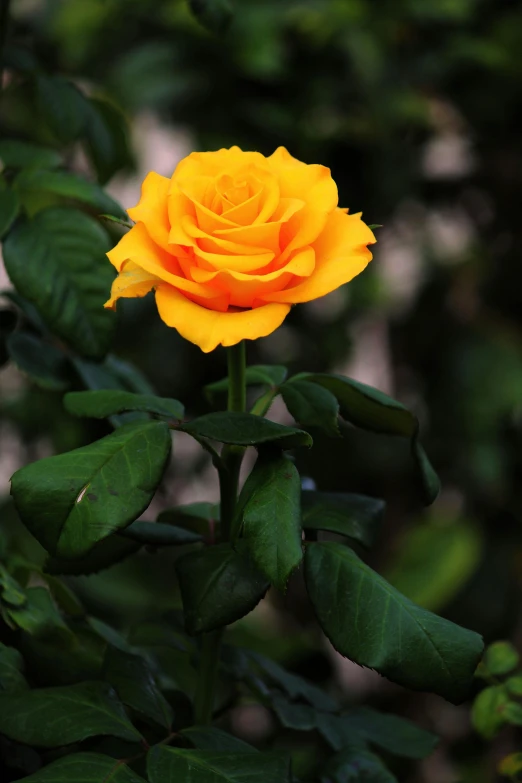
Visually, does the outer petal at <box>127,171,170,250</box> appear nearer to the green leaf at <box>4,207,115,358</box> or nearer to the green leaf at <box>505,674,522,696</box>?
the green leaf at <box>4,207,115,358</box>

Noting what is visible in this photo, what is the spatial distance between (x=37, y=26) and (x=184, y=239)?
55.3 inches

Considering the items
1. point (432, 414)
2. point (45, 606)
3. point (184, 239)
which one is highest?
point (184, 239)

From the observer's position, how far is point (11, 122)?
1.64 metres

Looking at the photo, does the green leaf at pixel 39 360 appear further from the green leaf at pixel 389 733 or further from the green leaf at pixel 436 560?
the green leaf at pixel 436 560

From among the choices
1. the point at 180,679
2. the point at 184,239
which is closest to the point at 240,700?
the point at 180,679

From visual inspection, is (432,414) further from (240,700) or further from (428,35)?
(240,700)

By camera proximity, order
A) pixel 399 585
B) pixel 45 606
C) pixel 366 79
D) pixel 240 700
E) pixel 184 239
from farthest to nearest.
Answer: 1. pixel 399 585
2. pixel 366 79
3. pixel 240 700
4. pixel 45 606
5. pixel 184 239

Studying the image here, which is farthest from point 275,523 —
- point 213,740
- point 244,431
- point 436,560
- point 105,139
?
point 436,560

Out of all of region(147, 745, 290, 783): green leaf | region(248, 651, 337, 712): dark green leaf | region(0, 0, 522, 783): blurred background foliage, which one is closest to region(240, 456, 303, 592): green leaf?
region(147, 745, 290, 783): green leaf

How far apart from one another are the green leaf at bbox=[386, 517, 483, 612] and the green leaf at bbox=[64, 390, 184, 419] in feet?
3.80

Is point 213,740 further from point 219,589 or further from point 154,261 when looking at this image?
point 154,261

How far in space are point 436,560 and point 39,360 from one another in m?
1.09

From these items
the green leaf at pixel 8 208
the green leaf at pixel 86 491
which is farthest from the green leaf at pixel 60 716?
the green leaf at pixel 8 208

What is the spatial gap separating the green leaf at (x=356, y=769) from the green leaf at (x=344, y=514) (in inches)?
5.5
